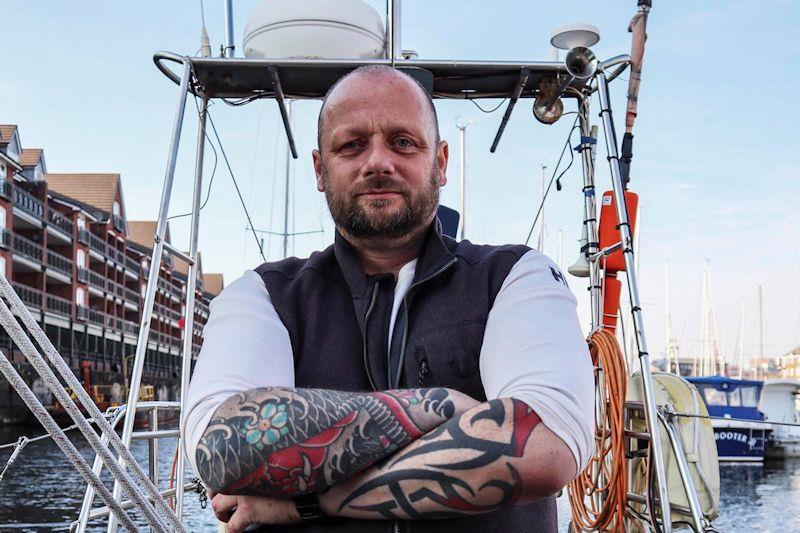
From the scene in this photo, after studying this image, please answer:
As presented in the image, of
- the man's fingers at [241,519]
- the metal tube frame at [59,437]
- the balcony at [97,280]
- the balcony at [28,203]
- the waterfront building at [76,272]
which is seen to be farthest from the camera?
the balcony at [97,280]

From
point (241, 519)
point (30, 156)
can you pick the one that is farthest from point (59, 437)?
point (30, 156)

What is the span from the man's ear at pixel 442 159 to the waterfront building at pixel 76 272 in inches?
1228

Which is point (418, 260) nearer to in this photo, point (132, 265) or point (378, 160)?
point (378, 160)

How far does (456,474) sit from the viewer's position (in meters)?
1.45

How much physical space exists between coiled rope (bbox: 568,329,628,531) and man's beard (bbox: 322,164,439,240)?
1.86 meters

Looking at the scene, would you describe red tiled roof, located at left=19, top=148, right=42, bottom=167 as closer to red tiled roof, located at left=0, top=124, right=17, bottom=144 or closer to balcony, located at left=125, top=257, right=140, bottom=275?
red tiled roof, located at left=0, top=124, right=17, bottom=144

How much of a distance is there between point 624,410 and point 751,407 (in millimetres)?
26863

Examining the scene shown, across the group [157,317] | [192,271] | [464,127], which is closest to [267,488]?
[192,271]

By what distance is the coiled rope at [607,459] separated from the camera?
11.3 ft

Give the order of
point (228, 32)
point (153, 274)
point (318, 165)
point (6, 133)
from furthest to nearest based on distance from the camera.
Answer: point (6, 133)
point (228, 32)
point (153, 274)
point (318, 165)

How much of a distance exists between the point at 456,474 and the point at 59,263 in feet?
150

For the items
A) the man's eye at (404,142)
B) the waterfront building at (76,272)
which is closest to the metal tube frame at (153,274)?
the man's eye at (404,142)

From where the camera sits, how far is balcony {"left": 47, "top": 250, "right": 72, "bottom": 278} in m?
41.2

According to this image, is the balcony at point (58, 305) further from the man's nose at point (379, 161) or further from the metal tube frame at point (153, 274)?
the man's nose at point (379, 161)
